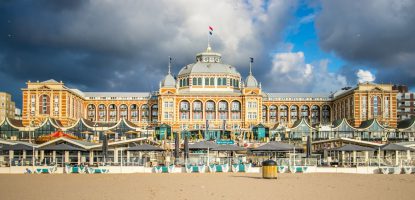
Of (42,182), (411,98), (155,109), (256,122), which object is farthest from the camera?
(411,98)

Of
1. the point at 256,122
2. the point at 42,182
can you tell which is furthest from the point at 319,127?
the point at 42,182

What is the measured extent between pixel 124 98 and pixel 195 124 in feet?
78.9

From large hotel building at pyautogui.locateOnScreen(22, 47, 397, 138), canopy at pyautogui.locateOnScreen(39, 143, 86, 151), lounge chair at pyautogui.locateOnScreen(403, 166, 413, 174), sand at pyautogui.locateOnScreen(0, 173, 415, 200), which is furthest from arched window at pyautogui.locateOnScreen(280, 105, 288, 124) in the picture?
sand at pyautogui.locateOnScreen(0, 173, 415, 200)

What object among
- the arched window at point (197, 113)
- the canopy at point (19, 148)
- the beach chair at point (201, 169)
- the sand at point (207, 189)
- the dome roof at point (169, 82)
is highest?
the dome roof at point (169, 82)

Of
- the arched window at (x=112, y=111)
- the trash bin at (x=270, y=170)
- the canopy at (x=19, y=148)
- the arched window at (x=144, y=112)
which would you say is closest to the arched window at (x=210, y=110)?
the arched window at (x=144, y=112)

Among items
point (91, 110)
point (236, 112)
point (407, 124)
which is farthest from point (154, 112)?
point (407, 124)

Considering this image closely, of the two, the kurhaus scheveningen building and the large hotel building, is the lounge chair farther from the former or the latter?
the large hotel building

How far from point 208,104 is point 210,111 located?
1777 millimetres

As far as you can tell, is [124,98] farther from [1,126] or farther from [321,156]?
[321,156]

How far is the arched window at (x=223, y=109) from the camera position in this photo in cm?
14800

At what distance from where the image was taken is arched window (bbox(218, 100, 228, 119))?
5827 inches

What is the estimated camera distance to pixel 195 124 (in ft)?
482

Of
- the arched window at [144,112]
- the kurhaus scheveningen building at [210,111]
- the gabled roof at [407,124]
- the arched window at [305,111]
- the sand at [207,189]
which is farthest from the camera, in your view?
the arched window at [305,111]

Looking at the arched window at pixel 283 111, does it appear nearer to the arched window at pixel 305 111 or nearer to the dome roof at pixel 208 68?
the arched window at pixel 305 111
